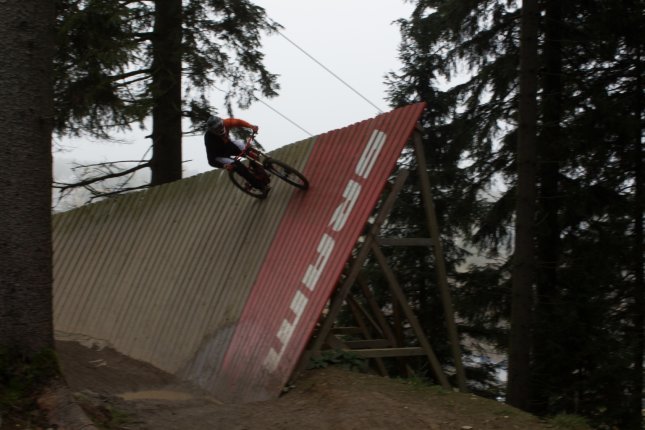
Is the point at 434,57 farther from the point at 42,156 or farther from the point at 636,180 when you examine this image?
the point at 42,156

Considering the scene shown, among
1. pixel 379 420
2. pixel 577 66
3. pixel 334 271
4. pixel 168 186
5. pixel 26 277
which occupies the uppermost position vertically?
pixel 577 66

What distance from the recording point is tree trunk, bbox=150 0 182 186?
13.7 metres

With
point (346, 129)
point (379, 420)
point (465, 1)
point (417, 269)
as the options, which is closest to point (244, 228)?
point (346, 129)

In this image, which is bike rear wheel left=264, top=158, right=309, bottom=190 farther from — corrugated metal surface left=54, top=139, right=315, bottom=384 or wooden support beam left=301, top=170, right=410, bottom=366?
wooden support beam left=301, top=170, right=410, bottom=366

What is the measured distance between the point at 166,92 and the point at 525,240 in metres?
8.21

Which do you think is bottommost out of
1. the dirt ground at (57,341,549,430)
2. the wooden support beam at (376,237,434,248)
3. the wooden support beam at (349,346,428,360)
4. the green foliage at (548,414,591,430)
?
the dirt ground at (57,341,549,430)

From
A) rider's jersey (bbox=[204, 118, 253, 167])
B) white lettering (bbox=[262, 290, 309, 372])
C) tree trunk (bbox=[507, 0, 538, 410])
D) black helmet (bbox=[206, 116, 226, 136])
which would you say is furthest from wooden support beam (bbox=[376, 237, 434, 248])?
black helmet (bbox=[206, 116, 226, 136])

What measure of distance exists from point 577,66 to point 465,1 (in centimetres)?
319

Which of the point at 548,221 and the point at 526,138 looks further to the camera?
the point at 548,221

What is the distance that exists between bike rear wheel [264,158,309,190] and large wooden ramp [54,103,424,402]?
0.52ft

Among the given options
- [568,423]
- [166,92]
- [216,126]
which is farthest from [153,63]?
[568,423]

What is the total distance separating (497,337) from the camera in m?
16.1

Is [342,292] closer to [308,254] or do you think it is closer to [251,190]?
[308,254]

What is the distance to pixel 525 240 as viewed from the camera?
11172 millimetres
